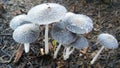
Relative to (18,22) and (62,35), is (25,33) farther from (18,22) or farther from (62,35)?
(62,35)

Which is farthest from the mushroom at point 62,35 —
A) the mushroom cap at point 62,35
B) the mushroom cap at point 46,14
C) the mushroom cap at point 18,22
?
the mushroom cap at point 18,22

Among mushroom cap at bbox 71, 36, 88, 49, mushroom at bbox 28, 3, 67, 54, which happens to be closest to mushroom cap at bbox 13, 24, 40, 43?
mushroom at bbox 28, 3, 67, 54

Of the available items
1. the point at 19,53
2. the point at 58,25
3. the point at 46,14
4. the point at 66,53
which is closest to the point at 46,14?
the point at 46,14

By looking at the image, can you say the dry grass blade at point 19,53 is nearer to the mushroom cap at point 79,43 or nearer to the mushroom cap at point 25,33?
the mushroom cap at point 25,33

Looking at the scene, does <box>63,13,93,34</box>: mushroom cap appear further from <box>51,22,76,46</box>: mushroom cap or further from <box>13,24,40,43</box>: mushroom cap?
<box>13,24,40,43</box>: mushroom cap

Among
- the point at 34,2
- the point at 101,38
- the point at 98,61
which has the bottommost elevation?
the point at 98,61

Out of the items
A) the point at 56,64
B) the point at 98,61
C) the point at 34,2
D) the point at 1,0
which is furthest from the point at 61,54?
the point at 1,0

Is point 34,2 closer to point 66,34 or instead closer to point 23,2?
point 23,2
